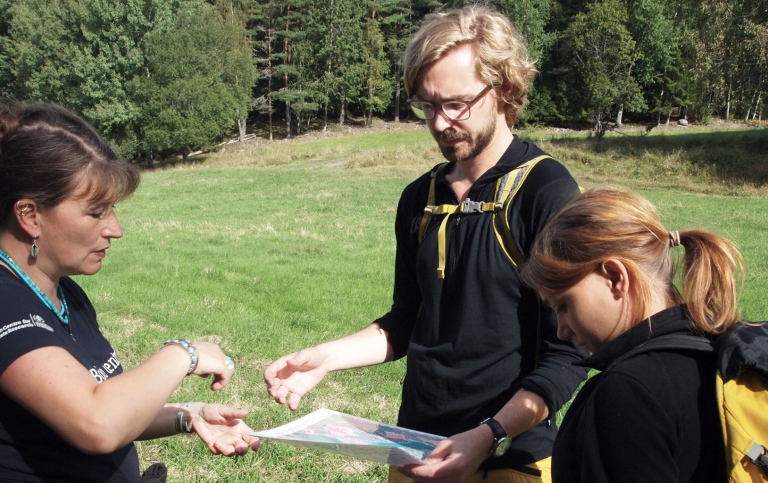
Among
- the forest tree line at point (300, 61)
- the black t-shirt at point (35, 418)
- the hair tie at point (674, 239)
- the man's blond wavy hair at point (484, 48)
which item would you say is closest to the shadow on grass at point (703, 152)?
the forest tree line at point (300, 61)

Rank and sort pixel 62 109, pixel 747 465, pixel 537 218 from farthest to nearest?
pixel 62 109, pixel 537 218, pixel 747 465

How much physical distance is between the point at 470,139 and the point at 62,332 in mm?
1605

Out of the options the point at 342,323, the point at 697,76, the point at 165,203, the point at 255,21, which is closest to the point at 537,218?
the point at 342,323

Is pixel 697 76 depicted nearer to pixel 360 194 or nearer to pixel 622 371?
pixel 360 194

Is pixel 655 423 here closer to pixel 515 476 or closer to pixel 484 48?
pixel 515 476

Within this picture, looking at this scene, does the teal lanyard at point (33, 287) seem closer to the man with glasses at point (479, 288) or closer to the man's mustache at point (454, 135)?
the man with glasses at point (479, 288)

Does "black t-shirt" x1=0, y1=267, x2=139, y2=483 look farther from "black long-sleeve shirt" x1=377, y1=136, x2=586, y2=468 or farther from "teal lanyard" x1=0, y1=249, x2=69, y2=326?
"black long-sleeve shirt" x1=377, y1=136, x2=586, y2=468

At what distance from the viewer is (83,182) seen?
246 centimetres

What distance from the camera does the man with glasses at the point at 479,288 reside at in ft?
7.82

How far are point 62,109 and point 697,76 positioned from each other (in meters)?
33.3

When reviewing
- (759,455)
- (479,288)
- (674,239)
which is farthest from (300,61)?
(759,455)

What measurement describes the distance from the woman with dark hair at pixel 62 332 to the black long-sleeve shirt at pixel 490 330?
2.60 ft

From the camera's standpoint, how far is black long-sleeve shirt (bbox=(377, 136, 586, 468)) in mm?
2443

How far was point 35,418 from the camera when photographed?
2.24 m
